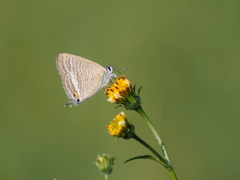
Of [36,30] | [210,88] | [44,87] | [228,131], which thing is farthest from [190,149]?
[36,30]

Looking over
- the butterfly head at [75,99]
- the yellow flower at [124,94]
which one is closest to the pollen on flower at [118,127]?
the yellow flower at [124,94]

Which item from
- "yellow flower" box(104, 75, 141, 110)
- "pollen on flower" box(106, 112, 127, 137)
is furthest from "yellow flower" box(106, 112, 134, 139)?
"yellow flower" box(104, 75, 141, 110)

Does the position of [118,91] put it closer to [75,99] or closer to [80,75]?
[75,99]

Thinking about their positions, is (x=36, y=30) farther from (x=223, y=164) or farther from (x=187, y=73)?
(x=223, y=164)

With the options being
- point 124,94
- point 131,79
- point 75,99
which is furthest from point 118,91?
point 131,79

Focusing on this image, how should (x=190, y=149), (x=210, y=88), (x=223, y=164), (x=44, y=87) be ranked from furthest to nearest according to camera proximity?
(x=44, y=87) → (x=210, y=88) → (x=190, y=149) → (x=223, y=164)

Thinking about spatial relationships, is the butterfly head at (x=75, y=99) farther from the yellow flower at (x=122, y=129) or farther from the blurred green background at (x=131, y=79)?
the blurred green background at (x=131, y=79)
